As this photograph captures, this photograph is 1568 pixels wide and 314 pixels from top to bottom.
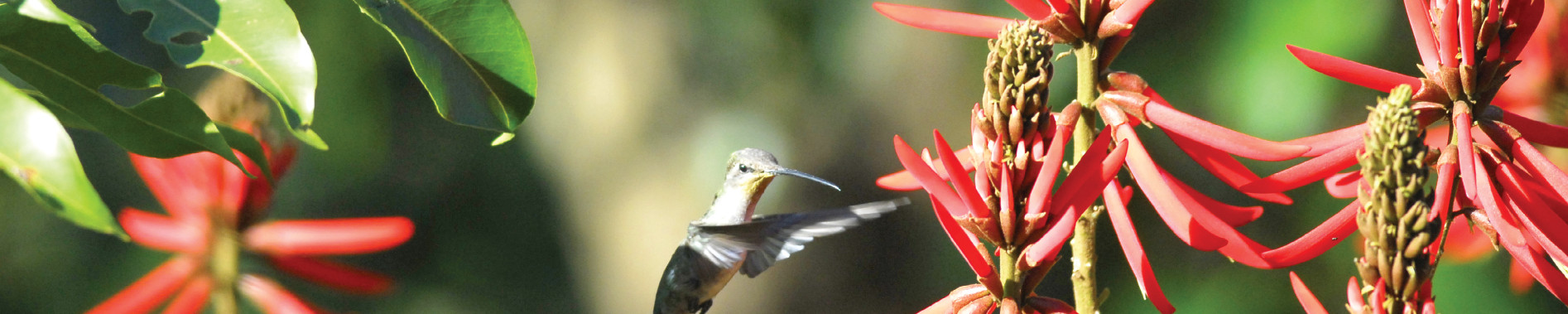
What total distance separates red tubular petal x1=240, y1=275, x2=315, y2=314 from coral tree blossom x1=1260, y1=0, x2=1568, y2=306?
0.84 metres

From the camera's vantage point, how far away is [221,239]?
96 cm

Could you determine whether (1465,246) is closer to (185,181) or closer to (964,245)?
(964,245)

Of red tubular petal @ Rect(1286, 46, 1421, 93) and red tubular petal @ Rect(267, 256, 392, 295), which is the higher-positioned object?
red tubular petal @ Rect(267, 256, 392, 295)

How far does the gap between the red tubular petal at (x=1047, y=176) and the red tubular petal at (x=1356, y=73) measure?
0.13 m

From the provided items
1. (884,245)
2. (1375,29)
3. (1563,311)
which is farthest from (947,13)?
(1563,311)

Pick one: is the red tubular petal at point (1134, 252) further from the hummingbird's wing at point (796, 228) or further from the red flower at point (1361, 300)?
the hummingbird's wing at point (796, 228)

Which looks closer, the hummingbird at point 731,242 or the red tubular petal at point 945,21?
the red tubular petal at point 945,21

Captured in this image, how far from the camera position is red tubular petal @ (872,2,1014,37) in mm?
538

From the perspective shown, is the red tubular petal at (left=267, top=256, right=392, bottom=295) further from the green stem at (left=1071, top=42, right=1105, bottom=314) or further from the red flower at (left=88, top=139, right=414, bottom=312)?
the green stem at (left=1071, top=42, right=1105, bottom=314)

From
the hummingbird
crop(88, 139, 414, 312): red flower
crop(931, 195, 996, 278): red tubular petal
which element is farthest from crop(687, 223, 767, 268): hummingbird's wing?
crop(931, 195, 996, 278): red tubular petal

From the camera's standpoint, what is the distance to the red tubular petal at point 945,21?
0.54 metres

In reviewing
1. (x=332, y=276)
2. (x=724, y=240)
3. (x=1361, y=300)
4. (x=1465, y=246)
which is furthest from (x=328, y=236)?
(x=1465, y=246)

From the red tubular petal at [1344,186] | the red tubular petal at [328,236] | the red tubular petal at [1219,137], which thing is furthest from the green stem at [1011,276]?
the red tubular petal at [328,236]

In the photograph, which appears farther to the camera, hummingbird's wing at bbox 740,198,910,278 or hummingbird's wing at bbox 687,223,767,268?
hummingbird's wing at bbox 687,223,767,268
